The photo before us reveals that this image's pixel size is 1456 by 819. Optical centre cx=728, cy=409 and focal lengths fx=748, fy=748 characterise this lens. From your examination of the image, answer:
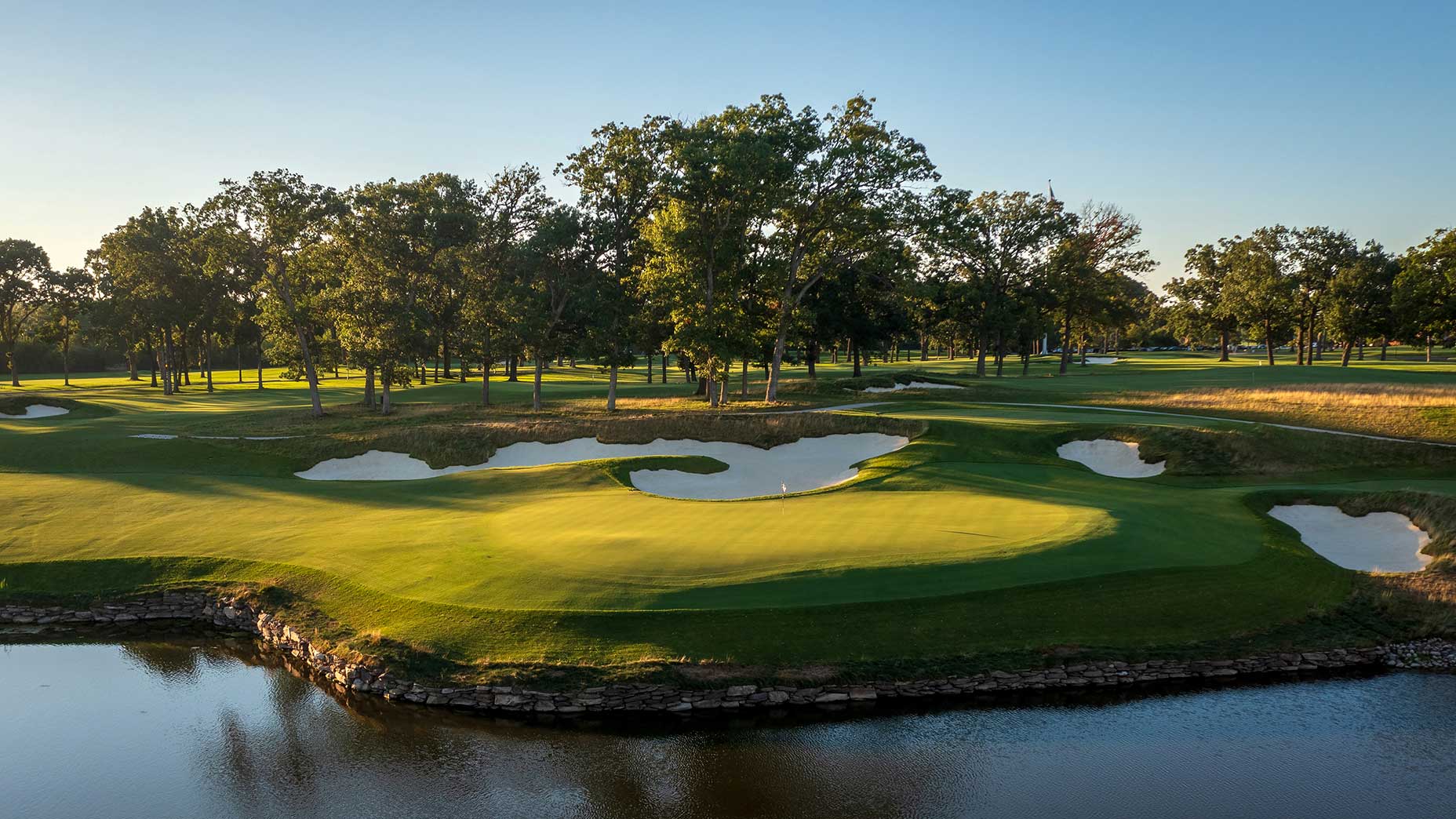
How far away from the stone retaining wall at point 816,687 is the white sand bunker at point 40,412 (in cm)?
4753

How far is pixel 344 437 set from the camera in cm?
3525

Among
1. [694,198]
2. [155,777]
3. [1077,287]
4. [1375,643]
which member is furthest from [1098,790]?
[1077,287]

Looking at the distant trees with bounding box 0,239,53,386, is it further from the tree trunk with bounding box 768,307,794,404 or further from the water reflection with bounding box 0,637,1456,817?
the water reflection with bounding box 0,637,1456,817

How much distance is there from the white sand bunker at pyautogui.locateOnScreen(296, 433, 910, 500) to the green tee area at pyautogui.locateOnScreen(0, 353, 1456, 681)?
0.80m

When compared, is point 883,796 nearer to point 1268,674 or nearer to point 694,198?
point 1268,674

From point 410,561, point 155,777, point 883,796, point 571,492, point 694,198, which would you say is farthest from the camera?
point 694,198

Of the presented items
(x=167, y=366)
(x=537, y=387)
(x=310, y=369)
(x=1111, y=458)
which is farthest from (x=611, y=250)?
(x=167, y=366)

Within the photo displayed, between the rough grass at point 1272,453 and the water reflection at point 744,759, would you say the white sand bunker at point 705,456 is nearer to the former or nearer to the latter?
the rough grass at point 1272,453

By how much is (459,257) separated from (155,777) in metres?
39.9

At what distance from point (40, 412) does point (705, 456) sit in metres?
50.0

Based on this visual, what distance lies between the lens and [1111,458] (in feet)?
101

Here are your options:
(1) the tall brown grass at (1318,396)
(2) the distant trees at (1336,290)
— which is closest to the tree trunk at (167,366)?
(1) the tall brown grass at (1318,396)

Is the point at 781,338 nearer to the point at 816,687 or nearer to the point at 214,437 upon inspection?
the point at 214,437

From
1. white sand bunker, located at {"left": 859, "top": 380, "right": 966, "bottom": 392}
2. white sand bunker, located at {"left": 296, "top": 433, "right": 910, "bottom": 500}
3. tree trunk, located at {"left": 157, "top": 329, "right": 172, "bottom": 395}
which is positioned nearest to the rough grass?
white sand bunker, located at {"left": 296, "top": 433, "right": 910, "bottom": 500}
